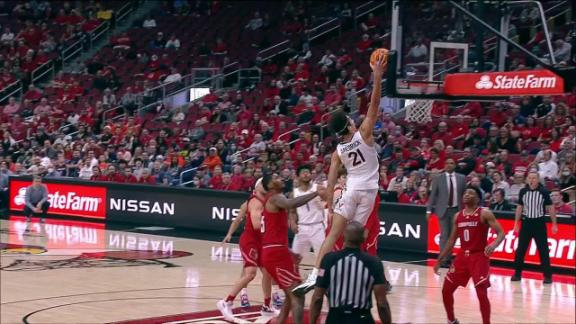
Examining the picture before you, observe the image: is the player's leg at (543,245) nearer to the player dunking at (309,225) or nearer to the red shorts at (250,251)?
the player dunking at (309,225)

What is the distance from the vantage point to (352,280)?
298 inches

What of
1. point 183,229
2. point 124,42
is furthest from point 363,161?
point 124,42

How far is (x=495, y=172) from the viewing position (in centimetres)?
1856

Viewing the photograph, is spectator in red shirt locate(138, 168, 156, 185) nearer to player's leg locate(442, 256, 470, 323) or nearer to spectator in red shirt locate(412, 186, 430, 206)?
spectator in red shirt locate(412, 186, 430, 206)

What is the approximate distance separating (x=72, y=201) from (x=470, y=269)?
15858 mm

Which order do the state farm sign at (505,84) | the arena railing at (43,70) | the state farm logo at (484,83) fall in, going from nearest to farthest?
the state farm sign at (505,84) → the state farm logo at (484,83) → the arena railing at (43,70)

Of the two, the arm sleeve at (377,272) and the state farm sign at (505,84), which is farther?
the state farm sign at (505,84)

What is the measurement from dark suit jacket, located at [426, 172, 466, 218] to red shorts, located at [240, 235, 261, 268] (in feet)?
17.5

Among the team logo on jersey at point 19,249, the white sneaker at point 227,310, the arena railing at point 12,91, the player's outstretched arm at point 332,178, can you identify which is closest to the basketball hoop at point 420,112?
the team logo on jersey at point 19,249

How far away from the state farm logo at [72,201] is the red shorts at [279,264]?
564 inches

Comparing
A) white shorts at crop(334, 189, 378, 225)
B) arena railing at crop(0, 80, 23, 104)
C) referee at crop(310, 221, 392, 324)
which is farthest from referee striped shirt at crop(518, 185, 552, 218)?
arena railing at crop(0, 80, 23, 104)

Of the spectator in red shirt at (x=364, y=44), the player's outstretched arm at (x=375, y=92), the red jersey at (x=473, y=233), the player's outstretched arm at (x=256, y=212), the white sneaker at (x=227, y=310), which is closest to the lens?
the player's outstretched arm at (x=375, y=92)

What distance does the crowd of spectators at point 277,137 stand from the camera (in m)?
19.7

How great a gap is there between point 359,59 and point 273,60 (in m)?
3.98
